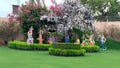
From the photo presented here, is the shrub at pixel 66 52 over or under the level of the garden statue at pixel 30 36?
under

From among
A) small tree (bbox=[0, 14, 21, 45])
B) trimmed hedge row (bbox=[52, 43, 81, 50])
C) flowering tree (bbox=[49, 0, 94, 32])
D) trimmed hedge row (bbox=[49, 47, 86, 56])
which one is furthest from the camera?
small tree (bbox=[0, 14, 21, 45])

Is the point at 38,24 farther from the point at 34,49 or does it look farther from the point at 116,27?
the point at 116,27

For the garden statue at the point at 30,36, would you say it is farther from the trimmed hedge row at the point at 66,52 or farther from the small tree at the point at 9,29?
the trimmed hedge row at the point at 66,52

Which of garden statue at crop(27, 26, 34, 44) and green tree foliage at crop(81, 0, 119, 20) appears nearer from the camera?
garden statue at crop(27, 26, 34, 44)

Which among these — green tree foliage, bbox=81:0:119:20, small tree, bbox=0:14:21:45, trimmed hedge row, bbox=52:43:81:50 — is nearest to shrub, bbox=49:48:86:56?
trimmed hedge row, bbox=52:43:81:50

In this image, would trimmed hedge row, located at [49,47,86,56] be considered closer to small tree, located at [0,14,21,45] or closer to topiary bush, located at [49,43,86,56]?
topiary bush, located at [49,43,86,56]

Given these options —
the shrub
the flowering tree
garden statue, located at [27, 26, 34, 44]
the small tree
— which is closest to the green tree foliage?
the small tree

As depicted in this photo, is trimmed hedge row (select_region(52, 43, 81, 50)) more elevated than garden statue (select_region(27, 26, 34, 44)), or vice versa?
garden statue (select_region(27, 26, 34, 44))

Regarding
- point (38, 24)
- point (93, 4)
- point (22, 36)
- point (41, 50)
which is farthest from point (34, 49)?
point (93, 4)

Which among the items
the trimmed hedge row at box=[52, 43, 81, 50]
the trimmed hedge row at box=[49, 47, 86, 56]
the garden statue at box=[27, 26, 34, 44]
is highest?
the garden statue at box=[27, 26, 34, 44]

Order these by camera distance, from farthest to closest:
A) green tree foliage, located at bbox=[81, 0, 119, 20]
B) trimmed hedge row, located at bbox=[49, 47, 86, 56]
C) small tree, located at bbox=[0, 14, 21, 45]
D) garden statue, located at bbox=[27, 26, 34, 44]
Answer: green tree foliage, located at bbox=[81, 0, 119, 20] → small tree, located at bbox=[0, 14, 21, 45] → garden statue, located at bbox=[27, 26, 34, 44] → trimmed hedge row, located at bbox=[49, 47, 86, 56]

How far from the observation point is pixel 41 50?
23891 mm

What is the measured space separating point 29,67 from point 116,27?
2036cm

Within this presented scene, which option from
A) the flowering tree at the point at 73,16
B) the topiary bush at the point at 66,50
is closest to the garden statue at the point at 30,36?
the flowering tree at the point at 73,16
